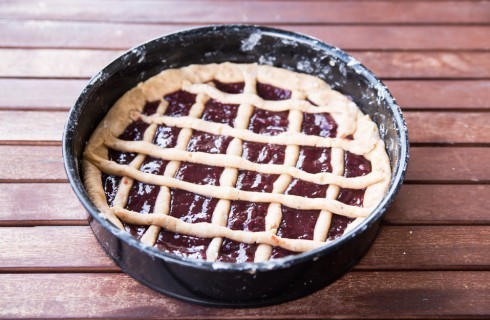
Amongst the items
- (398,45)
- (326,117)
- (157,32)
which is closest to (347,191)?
(326,117)

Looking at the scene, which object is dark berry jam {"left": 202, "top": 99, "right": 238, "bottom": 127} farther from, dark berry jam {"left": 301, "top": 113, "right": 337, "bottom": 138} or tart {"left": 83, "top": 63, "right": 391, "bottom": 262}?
dark berry jam {"left": 301, "top": 113, "right": 337, "bottom": 138}

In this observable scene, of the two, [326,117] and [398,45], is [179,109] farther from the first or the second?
[398,45]

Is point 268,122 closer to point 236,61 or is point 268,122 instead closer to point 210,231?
point 236,61

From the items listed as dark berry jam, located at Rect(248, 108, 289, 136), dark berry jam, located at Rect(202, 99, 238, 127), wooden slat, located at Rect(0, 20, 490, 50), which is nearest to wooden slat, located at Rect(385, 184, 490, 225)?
dark berry jam, located at Rect(248, 108, 289, 136)

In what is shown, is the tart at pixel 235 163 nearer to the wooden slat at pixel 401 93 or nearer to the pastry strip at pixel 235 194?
the pastry strip at pixel 235 194

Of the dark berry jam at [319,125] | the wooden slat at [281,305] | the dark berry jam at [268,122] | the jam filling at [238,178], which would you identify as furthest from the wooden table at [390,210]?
the dark berry jam at [268,122]
